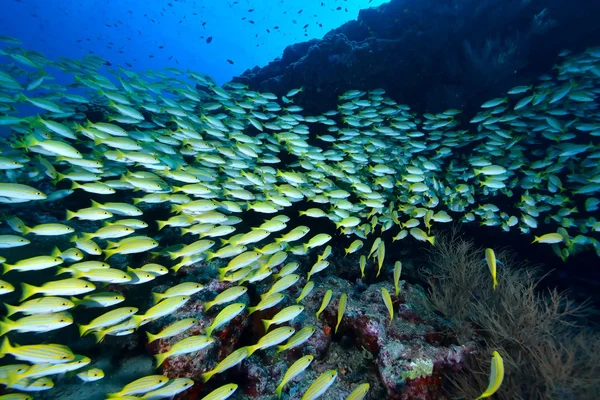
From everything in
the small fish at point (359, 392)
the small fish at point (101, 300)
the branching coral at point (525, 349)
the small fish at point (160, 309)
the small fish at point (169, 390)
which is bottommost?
the branching coral at point (525, 349)

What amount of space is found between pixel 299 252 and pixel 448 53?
36.1ft

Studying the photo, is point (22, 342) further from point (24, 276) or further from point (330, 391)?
point (330, 391)

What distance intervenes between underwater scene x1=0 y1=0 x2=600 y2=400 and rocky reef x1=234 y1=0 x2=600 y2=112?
0.07 meters

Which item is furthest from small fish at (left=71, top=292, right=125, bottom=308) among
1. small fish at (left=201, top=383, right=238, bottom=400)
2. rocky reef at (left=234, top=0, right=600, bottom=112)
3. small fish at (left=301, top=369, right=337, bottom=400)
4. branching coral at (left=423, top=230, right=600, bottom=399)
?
rocky reef at (left=234, top=0, right=600, bottom=112)

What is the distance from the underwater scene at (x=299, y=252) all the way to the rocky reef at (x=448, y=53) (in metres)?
0.07

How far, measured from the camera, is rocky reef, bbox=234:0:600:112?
33.2 feet

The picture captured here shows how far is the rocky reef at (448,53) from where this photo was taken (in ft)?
33.2

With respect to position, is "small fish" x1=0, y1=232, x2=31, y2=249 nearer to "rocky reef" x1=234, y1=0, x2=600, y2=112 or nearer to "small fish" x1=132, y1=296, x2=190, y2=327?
"small fish" x1=132, y1=296, x2=190, y2=327

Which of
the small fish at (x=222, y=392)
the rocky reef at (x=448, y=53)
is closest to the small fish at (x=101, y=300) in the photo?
the small fish at (x=222, y=392)

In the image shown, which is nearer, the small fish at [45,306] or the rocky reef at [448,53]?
the small fish at [45,306]

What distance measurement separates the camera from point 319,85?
12.0m

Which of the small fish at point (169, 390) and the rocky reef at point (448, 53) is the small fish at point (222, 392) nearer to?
the small fish at point (169, 390)

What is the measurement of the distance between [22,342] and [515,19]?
649 inches

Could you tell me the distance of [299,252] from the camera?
530 cm
